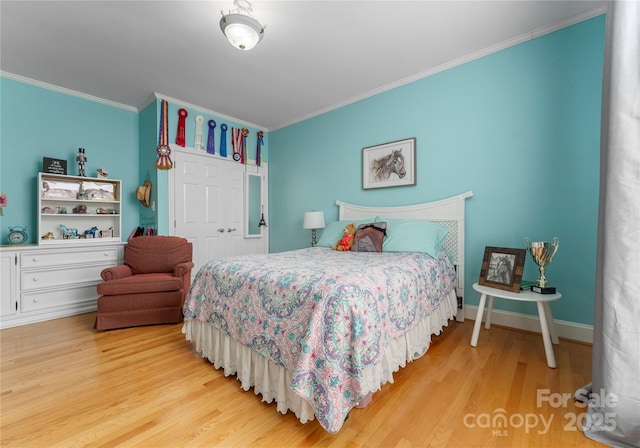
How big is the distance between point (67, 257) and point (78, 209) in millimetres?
683

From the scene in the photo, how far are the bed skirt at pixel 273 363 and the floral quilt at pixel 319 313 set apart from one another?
7 centimetres

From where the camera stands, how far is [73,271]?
3119 millimetres

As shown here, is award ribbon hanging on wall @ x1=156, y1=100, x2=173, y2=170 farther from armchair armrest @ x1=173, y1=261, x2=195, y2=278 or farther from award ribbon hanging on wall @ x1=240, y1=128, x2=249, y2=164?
armchair armrest @ x1=173, y1=261, x2=195, y2=278

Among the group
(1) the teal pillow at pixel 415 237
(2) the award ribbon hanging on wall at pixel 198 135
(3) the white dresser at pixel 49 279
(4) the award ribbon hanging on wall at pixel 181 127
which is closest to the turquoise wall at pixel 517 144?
(1) the teal pillow at pixel 415 237

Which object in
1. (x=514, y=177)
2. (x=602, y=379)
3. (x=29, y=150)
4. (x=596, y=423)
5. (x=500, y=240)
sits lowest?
(x=596, y=423)

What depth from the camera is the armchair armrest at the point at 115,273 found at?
108 inches

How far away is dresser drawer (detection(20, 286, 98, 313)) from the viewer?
112 inches

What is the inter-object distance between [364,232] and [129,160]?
341 centimetres

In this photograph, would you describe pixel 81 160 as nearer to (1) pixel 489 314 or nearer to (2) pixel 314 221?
(2) pixel 314 221

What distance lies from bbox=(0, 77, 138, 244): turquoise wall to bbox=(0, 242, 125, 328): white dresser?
501mm

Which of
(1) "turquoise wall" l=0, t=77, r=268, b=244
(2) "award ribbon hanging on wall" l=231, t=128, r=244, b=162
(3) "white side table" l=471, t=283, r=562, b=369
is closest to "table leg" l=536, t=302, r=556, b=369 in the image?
(3) "white side table" l=471, t=283, r=562, b=369

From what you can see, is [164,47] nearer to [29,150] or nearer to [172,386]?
[29,150]

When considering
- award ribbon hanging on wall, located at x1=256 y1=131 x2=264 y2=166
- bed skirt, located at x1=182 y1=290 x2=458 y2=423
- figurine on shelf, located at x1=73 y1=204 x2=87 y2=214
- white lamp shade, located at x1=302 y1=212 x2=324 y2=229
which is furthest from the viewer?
award ribbon hanging on wall, located at x1=256 y1=131 x2=264 y2=166

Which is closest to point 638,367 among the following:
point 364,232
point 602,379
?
point 602,379
